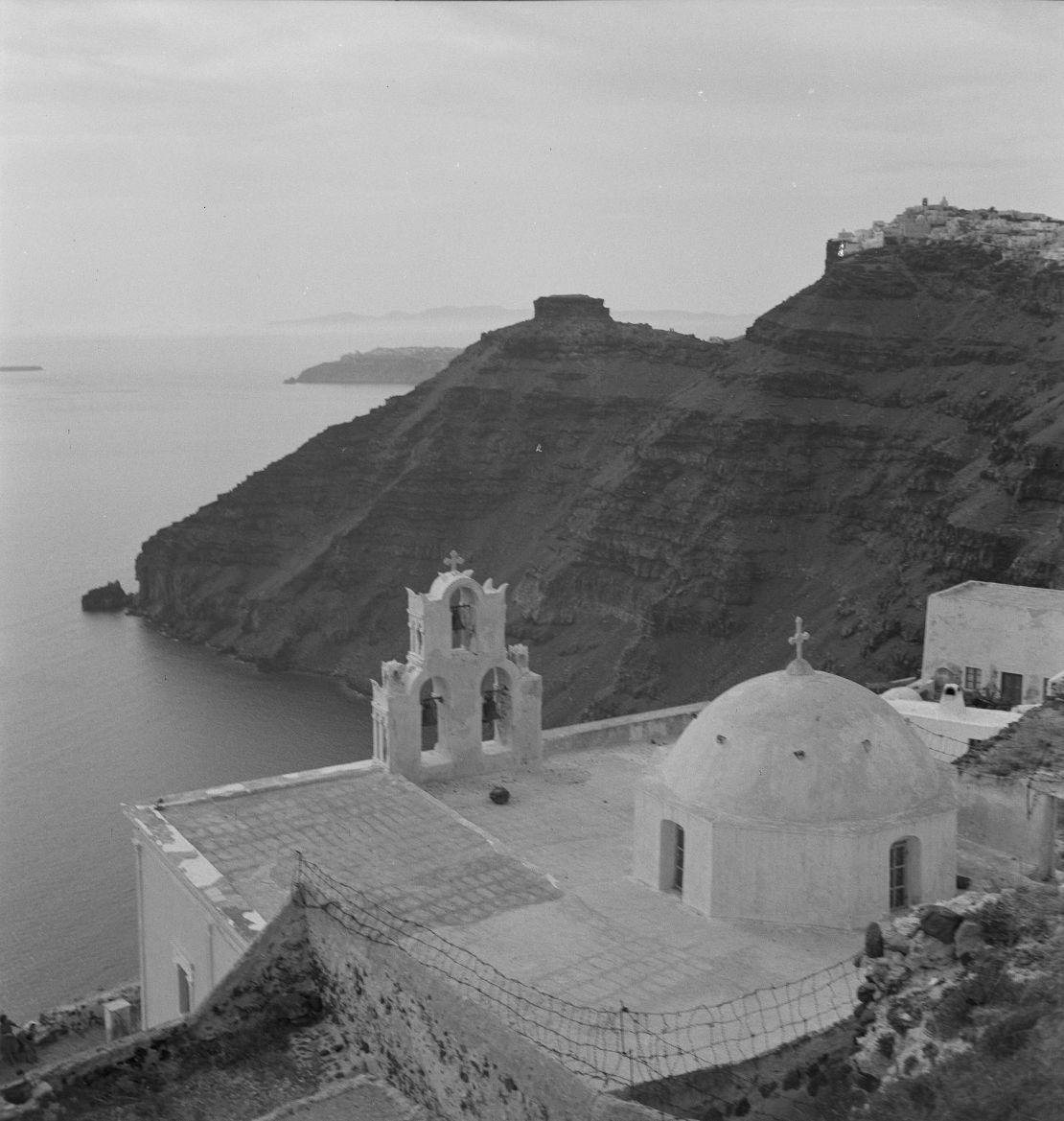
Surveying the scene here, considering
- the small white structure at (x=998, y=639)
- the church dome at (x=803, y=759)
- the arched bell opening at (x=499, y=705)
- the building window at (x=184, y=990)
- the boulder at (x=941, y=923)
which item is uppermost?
the church dome at (x=803, y=759)

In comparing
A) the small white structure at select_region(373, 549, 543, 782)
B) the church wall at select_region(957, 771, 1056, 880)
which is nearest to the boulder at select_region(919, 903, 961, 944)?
the church wall at select_region(957, 771, 1056, 880)

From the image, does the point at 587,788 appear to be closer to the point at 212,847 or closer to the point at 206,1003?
the point at 212,847

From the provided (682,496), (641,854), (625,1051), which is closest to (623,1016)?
(625,1051)

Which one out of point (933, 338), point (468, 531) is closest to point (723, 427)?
point (933, 338)

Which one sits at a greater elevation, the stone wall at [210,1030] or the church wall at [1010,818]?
the church wall at [1010,818]

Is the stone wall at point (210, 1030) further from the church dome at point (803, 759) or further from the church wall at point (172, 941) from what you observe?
the church dome at point (803, 759)

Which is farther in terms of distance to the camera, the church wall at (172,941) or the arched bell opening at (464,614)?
the arched bell opening at (464,614)

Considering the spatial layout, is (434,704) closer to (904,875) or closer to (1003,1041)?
(904,875)

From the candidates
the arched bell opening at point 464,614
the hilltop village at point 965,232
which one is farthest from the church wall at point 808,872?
the hilltop village at point 965,232
